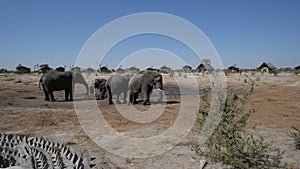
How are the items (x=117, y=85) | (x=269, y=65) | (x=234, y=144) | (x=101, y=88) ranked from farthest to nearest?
(x=269, y=65) → (x=101, y=88) → (x=117, y=85) → (x=234, y=144)

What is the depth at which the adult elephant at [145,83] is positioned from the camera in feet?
52.2

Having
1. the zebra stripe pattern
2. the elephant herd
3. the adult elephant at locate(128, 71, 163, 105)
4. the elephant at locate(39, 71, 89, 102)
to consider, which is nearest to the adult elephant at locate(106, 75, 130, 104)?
the elephant herd

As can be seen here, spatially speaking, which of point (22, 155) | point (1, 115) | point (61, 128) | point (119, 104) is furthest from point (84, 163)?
point (119, 104)

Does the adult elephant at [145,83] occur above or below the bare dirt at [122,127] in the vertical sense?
above

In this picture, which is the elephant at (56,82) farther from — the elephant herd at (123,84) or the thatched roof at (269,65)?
the thatched roof at (269,65)

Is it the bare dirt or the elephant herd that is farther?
the elephant herd

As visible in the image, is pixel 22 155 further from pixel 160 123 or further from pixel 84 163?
pixel 160 123

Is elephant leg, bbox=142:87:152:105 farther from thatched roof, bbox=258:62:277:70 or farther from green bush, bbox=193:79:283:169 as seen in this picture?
thatched roof, bbox=258:62:277:70

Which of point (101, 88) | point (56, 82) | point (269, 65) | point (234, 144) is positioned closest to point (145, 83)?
point (101, 88)

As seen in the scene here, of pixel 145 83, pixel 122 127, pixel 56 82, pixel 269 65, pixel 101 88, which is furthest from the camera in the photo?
pixel 269 65

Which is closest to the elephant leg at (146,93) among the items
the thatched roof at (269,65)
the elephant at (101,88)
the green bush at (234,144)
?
the elephant at (101,88)

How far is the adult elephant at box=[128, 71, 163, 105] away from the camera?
15906 millimetres

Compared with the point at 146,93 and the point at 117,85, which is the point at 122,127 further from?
the point at 117,85

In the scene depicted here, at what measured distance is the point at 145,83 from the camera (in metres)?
15.9
